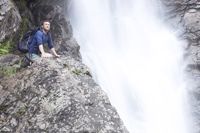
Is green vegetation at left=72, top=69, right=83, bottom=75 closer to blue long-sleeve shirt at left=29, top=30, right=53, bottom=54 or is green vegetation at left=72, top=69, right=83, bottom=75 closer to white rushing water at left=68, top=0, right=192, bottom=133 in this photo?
blue long-sleeve shirt at left=29, top=30, right=53, bottom=54

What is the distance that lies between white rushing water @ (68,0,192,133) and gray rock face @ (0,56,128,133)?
574cm

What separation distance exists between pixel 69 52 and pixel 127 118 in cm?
350

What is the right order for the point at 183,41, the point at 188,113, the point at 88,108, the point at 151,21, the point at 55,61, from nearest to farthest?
the point at 88,108 < the point at 55,61 < the point at 188,113 < the point at 183,41 < the point at 151,21

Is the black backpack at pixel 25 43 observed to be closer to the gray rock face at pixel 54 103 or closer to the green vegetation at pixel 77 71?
the gray rock face at pixel 54 103

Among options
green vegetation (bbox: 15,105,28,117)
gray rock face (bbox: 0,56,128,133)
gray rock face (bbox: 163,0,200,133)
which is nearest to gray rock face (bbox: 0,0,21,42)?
gray rock face (bbox: 0,56,128,133)

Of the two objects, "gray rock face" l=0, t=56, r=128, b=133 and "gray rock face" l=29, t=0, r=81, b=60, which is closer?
"gray rock face" l=0, t=56, r=128, b=133

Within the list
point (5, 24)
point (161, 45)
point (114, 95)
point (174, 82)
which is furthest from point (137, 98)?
point (5, 24)

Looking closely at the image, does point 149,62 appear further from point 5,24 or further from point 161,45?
point 5,24

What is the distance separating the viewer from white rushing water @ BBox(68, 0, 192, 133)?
1664cm

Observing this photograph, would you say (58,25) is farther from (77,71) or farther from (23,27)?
(77,71)

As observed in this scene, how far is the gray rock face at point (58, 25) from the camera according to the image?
14.9 metres

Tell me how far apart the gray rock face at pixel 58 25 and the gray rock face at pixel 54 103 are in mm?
4013

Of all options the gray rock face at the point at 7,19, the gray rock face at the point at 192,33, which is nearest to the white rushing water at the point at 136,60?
the gray rock face at the point at 192,33

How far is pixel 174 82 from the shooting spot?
59.8ft
